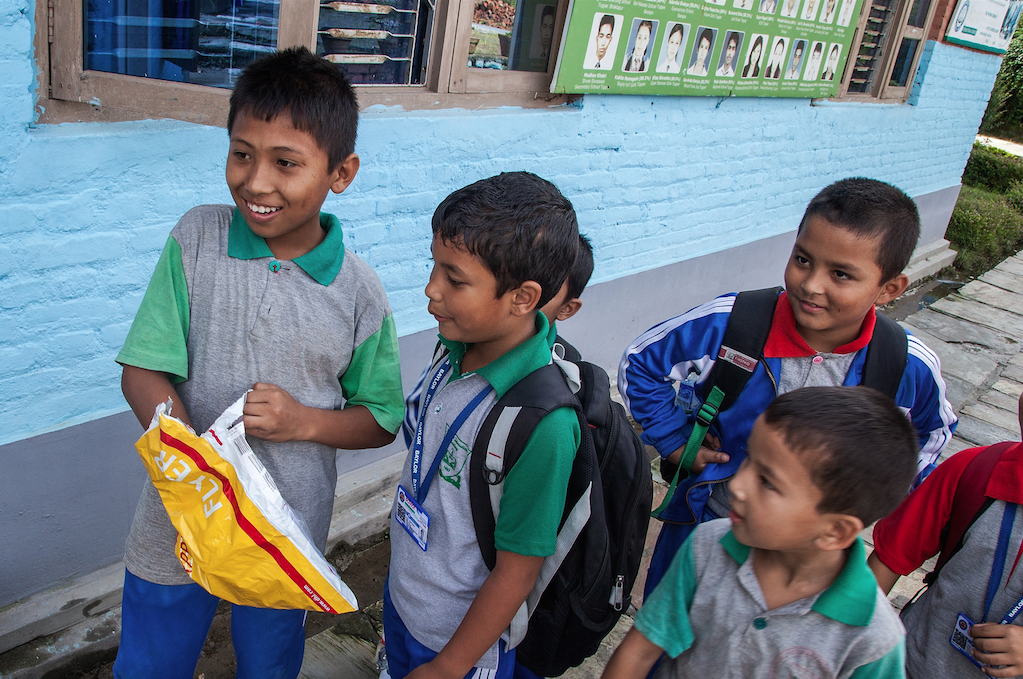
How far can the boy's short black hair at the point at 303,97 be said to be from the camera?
1.48m

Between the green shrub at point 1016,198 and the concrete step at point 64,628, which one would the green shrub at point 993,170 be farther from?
the concrete step at point 64,628

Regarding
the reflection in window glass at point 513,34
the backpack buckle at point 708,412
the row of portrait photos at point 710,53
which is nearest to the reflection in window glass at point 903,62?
the row of portrait photos at point 710,53

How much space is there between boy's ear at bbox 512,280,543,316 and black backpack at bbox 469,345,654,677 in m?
0.12

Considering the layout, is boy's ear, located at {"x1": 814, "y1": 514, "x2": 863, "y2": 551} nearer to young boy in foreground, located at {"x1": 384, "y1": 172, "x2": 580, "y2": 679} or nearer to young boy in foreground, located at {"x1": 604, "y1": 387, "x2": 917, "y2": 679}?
young boy in foreground, located at {"x1": 604, "y1": 387, "x2": 917, "y2": 679}

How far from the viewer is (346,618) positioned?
108 inches

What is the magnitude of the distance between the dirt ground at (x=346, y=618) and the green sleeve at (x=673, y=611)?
1.52 m

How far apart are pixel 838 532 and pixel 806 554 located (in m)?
0.07

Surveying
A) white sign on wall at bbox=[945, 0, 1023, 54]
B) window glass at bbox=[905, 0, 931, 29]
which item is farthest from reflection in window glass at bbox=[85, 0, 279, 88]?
white sign on wall at bbox=[945, 0, 1023, 54]

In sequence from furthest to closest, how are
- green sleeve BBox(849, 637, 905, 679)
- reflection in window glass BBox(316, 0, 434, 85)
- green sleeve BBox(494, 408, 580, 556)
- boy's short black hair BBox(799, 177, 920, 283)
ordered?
1. reflection in window glass BBox(316, 0, 434, 85)
2. boy's short black hair BBox(799, 177, 920, 283)
3. green sleeve BBox(494, 408, 580, 556)
4. green sleeve BBox(849, 637, 905, 679)

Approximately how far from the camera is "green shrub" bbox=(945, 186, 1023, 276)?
931cm

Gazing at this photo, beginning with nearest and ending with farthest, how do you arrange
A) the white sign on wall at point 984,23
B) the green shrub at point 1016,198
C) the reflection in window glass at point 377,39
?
the reflection in window glass at point 377,39 → the white sign on wall at point 984,23 → the green shrub at point 1016,198

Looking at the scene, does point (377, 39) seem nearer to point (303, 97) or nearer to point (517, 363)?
point (303, 97)

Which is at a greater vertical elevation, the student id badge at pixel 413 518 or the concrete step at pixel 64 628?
the student id badge at pixel 413 518

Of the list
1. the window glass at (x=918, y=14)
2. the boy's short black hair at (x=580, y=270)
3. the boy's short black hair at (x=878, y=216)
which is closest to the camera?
the boy's short black hair at (x=878, y=216)
